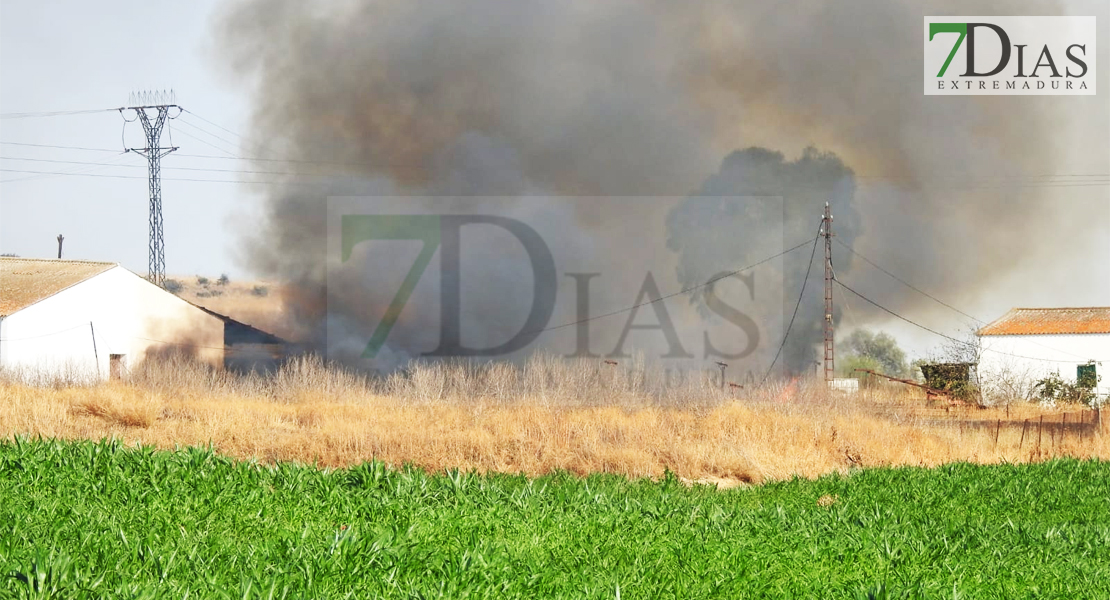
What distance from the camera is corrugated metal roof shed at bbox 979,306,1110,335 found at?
39156mm

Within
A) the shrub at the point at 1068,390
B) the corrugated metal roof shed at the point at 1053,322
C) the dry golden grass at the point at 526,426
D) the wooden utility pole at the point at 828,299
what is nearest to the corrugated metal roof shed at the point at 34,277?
the dry golden grass at the point at 526,426

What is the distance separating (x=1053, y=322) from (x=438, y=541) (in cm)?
3954

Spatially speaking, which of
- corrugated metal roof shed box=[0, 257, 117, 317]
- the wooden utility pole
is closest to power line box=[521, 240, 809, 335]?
the wooden utility pole

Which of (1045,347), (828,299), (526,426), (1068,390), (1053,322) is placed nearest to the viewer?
(526,426)

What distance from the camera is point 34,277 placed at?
114 ft

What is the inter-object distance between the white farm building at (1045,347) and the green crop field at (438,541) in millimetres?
30686

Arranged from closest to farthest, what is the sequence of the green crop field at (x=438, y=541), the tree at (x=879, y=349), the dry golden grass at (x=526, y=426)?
the green crop field at (x=438, y=541) → the dry golden grass at (x=526, y=426) → the tree at (x=879, y=349)

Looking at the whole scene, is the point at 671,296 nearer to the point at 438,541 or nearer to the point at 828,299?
the point at 828,299

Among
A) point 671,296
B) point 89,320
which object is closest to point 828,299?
point 671,296

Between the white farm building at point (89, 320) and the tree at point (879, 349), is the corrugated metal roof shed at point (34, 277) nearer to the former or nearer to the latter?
the white farm building at point (89, 320)

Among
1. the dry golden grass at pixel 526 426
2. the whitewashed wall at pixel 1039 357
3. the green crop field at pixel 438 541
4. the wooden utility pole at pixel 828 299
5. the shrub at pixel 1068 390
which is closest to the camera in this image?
the green crop field at pixel 438 541

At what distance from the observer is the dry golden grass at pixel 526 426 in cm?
1817

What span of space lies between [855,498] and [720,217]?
26161mm

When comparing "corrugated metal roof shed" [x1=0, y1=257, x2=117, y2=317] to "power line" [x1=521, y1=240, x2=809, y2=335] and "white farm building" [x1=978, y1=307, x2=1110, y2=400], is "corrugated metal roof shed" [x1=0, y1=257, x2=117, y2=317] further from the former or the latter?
"white farm building" [x1=978, y1=307, x2=1110, y2=400]
